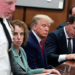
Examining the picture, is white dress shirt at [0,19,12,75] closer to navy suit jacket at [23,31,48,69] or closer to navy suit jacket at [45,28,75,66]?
navy suit jacket at [23,31,48,69]

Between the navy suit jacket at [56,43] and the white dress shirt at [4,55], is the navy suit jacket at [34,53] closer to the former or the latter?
the navy suit jacket at [56,43]

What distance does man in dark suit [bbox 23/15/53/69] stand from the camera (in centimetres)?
185

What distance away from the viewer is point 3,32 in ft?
2.97

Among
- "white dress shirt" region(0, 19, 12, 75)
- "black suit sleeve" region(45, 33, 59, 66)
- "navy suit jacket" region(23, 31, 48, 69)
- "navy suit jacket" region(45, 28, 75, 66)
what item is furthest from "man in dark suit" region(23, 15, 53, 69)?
"white dress shirt" region(0, 19, 12, 75)

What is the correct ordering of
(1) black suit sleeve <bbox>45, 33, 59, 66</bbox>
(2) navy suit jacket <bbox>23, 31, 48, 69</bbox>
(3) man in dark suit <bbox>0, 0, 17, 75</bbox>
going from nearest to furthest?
(3) man in dark suit <bbox>0, 0, 17, 75</bbox>, (2) navy suit jacket <bbox>23, 31, 48, 69</bbox>, (1) black suit sleeve <bbox>45, 33, 59, 66</bbox>

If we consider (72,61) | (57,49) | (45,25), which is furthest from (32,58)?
(57,49)

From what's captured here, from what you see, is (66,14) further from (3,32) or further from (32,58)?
(3,32)

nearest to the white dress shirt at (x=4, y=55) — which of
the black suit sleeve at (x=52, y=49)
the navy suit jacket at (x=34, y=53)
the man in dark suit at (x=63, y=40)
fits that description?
the navy suit jacket at (x=34, y=53)

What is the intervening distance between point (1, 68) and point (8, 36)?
0.17 m

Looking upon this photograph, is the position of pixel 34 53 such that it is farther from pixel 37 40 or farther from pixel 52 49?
pixel 52 49

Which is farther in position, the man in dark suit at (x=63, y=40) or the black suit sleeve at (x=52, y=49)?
the man in dark suit at (x=63, y=40)

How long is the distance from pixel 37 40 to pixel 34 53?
0.53 ft

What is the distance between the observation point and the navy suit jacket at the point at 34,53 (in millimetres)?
1830

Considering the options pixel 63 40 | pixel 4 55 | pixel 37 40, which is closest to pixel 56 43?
pixel 63 40
